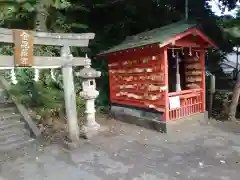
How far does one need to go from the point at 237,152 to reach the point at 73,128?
3.81 metres

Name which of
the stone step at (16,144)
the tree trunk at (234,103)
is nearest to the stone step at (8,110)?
the stone step at (16,144)

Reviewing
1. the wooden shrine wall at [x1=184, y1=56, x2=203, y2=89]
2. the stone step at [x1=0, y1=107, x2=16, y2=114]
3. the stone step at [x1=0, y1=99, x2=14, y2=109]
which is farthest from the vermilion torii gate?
the wooden shrine wall at [x1=184, y1=56, x2=203, y2=89]

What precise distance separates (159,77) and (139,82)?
98cm

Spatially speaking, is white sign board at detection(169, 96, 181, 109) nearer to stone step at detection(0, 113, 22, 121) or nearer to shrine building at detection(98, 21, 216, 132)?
shrine building at detection(98, 21, 216, 132)

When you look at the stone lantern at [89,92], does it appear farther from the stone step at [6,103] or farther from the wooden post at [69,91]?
the stone step at [6,103]

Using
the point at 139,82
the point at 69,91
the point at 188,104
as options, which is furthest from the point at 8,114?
the point at 188,104

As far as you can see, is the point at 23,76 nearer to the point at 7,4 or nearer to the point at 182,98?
the point at 7,4

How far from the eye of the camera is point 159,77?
6.92 metres

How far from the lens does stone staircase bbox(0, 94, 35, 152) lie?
6221 mm

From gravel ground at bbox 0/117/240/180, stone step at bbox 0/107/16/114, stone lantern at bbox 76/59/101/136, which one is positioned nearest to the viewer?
gravel ground at bbox 0/117/240/180

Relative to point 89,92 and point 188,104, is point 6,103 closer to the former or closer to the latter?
point 89,92

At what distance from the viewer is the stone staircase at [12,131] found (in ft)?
20.4

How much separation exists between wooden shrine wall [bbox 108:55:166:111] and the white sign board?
26 centimetres

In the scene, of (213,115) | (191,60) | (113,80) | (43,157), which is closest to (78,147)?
(43,157)
